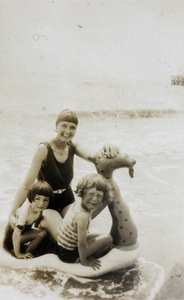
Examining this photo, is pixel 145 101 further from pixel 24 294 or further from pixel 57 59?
pixel 24 294

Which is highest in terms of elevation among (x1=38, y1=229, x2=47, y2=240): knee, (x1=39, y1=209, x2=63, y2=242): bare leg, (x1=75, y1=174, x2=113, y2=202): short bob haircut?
(x1=75, y1=174, x2=113, y2=202): short bob haircut

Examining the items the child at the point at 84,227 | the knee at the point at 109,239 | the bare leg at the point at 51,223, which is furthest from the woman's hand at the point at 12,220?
the knee at the point at 109,239

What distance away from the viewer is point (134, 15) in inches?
86.7

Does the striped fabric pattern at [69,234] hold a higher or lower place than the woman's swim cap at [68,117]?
lower

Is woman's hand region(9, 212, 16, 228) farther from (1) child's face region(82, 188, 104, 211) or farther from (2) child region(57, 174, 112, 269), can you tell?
(1) child's face region(82, 188, 104, 211)

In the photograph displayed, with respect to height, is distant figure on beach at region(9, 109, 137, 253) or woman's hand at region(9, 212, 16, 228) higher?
distant figure on beach at region(9, 109, 137, 253)

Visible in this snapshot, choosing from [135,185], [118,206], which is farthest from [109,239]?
[135,185]

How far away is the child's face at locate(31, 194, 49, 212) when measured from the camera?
1.68 m

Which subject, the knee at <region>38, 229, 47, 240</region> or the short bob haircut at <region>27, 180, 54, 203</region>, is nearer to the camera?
the short bob haircut at <region>27, 180, 54, 203</region>

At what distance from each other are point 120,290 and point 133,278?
105mm

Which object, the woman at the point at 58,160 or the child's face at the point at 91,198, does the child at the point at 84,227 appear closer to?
the child's face at the point at 91,198

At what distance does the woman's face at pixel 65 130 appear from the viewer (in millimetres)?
1738

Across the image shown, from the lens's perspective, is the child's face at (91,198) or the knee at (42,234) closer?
the child's face at (91,198)

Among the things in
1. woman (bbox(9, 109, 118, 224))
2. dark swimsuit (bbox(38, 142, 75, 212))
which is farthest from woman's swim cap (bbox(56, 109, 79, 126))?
dark swimsuit (bbox(38, 142, 75, 212))
